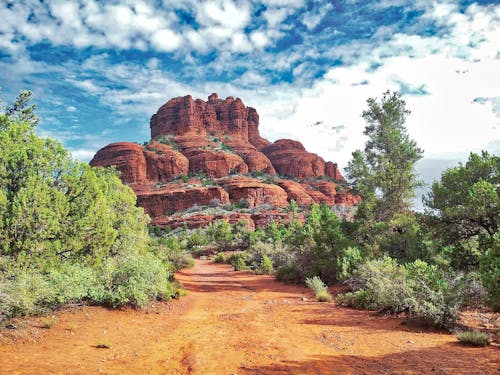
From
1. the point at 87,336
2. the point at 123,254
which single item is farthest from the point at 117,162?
the point at 87,336

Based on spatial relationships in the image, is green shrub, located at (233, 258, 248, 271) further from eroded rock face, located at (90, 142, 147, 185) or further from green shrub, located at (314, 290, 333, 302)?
eroded rock face, located at (90, 142, 147, 185)

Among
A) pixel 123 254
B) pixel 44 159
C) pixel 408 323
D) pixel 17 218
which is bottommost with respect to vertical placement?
pixel 408 323

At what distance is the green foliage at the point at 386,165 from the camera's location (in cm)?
1872

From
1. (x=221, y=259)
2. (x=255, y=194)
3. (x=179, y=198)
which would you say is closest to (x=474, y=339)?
(x=221, y=259)

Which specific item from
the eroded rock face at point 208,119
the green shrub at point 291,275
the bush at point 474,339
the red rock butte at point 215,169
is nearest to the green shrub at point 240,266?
the green shrub at point 291,275

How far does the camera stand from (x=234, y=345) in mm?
7336

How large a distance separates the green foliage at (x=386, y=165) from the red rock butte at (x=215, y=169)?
46689 mm

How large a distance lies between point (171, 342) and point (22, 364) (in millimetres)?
3042

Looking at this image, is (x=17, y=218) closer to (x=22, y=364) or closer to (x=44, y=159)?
(x=44, y=159)

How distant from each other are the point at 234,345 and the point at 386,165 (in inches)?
617

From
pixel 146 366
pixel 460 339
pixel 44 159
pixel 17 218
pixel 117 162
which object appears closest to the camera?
pixel 146 366

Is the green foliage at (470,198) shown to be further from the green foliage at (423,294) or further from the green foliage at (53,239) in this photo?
the green foliage at (53,239)

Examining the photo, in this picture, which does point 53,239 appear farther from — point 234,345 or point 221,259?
point 221,259

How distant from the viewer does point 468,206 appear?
991cm
